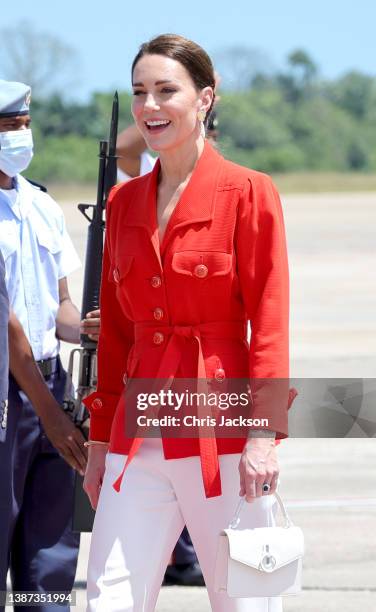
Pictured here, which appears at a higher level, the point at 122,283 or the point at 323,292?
the point at 122,283

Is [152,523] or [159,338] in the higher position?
[159,338]

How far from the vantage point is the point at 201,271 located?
154 inches

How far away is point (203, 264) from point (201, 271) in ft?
0.07

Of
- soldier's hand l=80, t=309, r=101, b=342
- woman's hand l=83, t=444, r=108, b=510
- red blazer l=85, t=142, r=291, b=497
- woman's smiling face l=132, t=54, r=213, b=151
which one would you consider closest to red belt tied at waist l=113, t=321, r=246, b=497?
red blazer l=85, t=142, r=291, b=497

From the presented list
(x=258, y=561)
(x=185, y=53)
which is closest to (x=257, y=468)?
(x=258, y=561)

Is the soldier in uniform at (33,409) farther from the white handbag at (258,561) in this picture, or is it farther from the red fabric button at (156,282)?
the white handbag at (258,561)

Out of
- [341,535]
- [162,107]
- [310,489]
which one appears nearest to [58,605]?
[162,107]

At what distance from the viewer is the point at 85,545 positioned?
7277mm

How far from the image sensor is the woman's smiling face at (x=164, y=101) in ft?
13.1

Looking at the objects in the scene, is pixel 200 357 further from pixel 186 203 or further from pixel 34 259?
pixel 34 259

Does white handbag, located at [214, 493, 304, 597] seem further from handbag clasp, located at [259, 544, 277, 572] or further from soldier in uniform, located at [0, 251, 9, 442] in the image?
soldier in uniform, located at [0, 251, 9, 442]

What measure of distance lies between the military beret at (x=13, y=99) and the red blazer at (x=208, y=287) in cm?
108

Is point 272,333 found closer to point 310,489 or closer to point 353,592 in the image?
point 353,592

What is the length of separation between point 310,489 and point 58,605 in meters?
3.56
